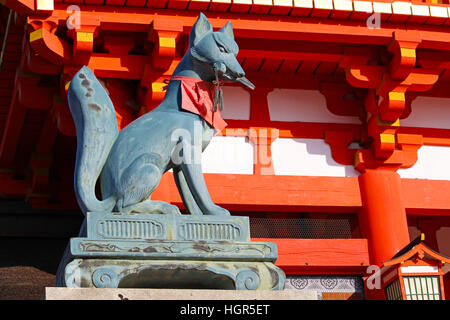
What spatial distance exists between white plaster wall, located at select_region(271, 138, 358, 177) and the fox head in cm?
344

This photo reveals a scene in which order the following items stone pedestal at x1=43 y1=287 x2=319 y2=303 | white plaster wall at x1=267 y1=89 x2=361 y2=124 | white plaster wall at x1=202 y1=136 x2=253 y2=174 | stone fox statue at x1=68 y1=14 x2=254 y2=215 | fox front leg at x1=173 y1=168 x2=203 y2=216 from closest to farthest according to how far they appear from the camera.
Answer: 1. stone pedestal at x1=43 y1=287 x2=319 y2=303
2. stone fox statue at x1=68 y1=14 x2=254 y2=215
3. fox front leg at x1=173 y1=168 x2=203 y2=216
4. white plaster wall at x1=202 y1=136 x2=253 y2=174
5. white plaster wall at x1=267 y1=89 x2=361 y2=124

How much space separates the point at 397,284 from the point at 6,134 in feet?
15.3

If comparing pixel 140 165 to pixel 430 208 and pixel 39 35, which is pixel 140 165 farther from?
pixel 430 208

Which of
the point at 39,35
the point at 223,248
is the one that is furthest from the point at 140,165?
the point at 39,35

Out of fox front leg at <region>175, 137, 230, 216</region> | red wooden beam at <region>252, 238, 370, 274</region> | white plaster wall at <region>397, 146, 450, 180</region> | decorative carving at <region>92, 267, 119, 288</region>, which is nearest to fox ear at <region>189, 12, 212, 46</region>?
fox front leg at <region>175, 137, 230, 216</region>

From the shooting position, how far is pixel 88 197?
4410 millimetres

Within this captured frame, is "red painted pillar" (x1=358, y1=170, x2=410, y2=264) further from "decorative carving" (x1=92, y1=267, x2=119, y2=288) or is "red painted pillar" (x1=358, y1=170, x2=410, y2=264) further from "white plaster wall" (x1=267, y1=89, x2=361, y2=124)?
"decorative carving" (x1=92, y1=267, x2=119, y2=288)

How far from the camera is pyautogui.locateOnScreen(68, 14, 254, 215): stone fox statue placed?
4438 millimetres

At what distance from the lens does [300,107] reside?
861cm

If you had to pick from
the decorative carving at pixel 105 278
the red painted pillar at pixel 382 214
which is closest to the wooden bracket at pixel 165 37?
the red painted pillar at pixel 382 214

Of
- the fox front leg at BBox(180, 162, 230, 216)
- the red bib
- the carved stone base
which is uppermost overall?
the red bib

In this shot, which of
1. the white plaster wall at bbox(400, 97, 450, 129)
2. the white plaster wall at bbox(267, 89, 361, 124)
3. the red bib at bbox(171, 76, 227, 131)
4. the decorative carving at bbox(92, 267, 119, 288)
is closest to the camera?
the decorative carving at bbox(92, 267, 119, 288)

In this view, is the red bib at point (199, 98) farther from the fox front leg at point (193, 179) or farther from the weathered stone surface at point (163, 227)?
the weathered stone surface at point (163, 227)

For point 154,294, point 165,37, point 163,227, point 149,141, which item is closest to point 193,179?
point 149,141
